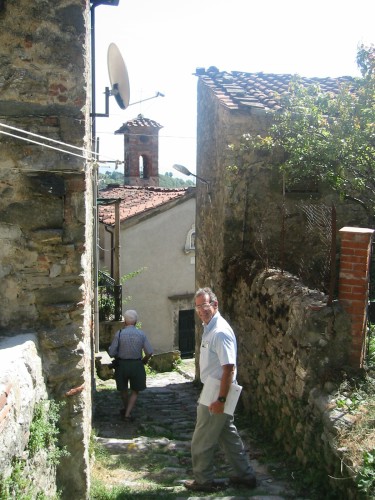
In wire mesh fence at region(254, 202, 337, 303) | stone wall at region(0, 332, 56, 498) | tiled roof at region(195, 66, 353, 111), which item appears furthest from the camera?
tiled roof at region(195, 66, 353, 111)

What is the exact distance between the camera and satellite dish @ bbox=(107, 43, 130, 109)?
683 cm

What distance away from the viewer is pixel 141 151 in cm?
2044

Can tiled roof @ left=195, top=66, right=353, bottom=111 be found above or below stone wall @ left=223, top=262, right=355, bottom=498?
above

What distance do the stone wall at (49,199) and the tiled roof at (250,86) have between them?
4.56 meters

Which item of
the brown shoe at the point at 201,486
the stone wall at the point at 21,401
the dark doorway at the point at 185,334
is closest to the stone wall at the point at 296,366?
the brown shoe at the point at 201,486

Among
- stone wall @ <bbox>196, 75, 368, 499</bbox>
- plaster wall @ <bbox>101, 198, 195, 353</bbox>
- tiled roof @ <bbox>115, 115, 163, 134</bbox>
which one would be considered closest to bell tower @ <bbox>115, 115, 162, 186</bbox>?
tiled roof @ <bbox>115, 115, 163, 134</bbox>

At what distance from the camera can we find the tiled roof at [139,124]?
786 inches

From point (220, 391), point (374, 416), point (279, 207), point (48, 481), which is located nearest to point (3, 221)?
point (48, 481)

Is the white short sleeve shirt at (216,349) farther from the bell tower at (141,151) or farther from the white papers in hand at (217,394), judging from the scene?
the bell tower at (141,151)

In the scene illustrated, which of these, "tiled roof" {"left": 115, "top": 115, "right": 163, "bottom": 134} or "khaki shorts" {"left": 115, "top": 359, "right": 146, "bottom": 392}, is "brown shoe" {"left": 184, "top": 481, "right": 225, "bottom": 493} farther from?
"tiled roof" {"left": 115, "top": 115, "right": 163, "bottom": 134}

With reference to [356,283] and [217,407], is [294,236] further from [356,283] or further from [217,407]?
[217,407]

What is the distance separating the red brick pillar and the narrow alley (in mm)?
1348

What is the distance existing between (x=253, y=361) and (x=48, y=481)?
374 cm

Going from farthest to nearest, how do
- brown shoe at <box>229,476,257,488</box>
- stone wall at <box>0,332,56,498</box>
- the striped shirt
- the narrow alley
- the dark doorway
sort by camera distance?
the dark doorway → the striped shirt → brown shoe at <box>229,476,257,488</box> → the narrow alley → stone wall at <box>0,332,56,498</box>
